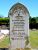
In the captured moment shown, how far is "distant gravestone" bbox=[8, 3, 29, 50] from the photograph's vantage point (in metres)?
7.86

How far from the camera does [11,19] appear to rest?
25.8ft

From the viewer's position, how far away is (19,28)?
7.88 metres

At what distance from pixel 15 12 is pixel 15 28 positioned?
2.35 ft

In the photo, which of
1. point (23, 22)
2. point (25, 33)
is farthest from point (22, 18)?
point (25, 33)

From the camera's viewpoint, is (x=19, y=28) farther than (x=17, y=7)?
No

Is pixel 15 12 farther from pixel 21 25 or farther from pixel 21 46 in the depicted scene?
pixel 21 46

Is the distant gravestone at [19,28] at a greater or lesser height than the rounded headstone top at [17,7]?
lesser

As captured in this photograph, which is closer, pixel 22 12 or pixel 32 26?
pixel 22 12

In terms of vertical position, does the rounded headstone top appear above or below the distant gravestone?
above

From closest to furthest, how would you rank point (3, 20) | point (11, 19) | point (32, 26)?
1. point (11, 19)
2. point (32, 26)
3. point (3, 20)

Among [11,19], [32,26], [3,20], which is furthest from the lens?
[3,20]

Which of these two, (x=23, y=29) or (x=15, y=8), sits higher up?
(x=15, y=8)

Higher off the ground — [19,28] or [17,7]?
[17,7]

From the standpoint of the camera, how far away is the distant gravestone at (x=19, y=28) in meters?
7.86
